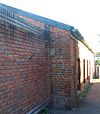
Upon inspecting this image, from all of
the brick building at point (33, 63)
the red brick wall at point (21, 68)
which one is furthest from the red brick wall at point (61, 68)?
the red brick wall at point (21, 68)

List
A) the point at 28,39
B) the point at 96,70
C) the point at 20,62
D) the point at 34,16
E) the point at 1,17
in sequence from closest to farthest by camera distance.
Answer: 1. the point at 1,17
2. the point at 20,62
3. the point at 28,39
4. the point at 34,16
5. the point at 96,70

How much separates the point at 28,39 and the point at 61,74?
2.96m

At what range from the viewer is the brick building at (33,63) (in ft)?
22.3

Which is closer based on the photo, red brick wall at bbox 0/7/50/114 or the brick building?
red brick wall at bbox 0/7/50/114

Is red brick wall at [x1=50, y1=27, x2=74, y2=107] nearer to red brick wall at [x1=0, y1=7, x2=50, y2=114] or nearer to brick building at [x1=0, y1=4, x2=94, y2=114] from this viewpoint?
brick building at [x1=0, y1=4, x2=94, y2=114]

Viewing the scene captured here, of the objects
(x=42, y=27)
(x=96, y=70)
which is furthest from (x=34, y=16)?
(x=96, y=70)

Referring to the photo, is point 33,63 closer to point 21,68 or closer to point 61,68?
point 21,68

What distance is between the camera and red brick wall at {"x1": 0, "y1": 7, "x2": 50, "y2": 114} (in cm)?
663

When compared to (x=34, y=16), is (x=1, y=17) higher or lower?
lower

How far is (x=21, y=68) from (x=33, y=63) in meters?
1.32

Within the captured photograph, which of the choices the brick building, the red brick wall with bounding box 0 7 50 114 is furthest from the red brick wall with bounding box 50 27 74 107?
the red brick wall with bounding box 0 7 50 114

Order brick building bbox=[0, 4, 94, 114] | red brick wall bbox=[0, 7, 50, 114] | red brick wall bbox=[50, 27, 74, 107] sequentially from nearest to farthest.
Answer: red brick wall bbox=[0, 7, 50, 114], brick building bbox=[0, 4, 94, 114], red brick wall bbox=[50, 27, 74, 107]

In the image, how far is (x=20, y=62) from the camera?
7801 millimetres

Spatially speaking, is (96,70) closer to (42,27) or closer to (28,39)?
(42,27)
